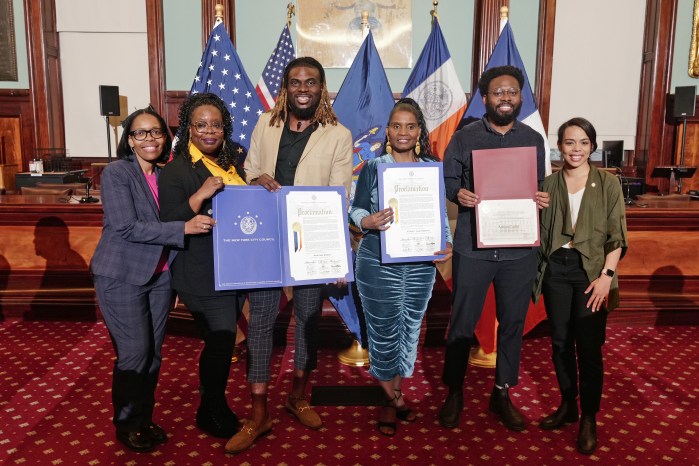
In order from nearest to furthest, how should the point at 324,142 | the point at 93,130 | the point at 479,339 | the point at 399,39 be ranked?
the point at 324,142 < the point at 479,339 < the point at 399,39 < the point at 93,130

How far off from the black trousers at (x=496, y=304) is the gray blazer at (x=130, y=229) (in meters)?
1.23

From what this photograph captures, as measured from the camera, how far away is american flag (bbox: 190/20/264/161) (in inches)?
146

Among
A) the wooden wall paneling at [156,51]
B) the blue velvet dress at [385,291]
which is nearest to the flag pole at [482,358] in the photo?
the blue velvet dress at [385,291]

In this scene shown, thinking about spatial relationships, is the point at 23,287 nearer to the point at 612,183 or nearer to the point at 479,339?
the point at 479,339

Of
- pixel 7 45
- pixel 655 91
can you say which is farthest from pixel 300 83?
pixel 7 45

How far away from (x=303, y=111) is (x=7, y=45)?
786cm

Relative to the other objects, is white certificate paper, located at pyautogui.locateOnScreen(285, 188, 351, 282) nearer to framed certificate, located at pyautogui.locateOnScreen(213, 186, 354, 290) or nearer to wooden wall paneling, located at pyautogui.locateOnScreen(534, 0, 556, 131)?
framed certificate, located at pyautogui.locateOnScreen(213, 186, 354, 290)

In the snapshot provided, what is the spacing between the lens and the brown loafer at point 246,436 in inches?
89.8

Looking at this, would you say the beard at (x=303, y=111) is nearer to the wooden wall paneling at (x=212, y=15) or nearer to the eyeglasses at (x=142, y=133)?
the eyeglasses at (x=142, y=133)

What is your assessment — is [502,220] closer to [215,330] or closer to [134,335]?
[215,330]

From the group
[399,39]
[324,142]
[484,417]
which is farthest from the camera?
[399,39]

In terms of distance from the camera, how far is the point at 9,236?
4008mm

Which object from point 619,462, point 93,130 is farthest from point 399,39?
point 619,462

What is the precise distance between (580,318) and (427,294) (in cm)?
65
